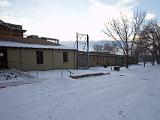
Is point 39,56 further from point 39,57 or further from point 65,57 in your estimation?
point 65,57

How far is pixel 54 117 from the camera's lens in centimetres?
802

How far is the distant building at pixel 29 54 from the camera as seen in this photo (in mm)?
22047

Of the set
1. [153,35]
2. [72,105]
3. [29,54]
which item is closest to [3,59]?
[29,54]

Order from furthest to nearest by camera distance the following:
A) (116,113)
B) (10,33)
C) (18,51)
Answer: (10,33)
(18,51)
(116,113)

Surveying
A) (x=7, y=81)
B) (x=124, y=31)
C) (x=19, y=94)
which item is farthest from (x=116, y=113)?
(x=124, y=31)

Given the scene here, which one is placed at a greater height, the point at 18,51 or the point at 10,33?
the point at 10,33

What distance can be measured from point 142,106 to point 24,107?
5686mm

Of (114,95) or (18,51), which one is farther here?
(18,51)

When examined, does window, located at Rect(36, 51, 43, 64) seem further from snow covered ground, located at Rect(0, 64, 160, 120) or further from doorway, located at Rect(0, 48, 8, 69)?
snow covered ground, located at Rect(0, 64, 160, 120)

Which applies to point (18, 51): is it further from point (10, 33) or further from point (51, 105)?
point (51, 105)

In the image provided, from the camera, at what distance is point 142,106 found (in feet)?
34.0

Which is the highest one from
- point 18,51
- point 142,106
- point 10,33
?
point 10,33

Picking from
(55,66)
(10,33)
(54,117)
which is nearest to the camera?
(54,117)

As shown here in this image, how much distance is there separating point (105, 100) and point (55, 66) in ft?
53.2
